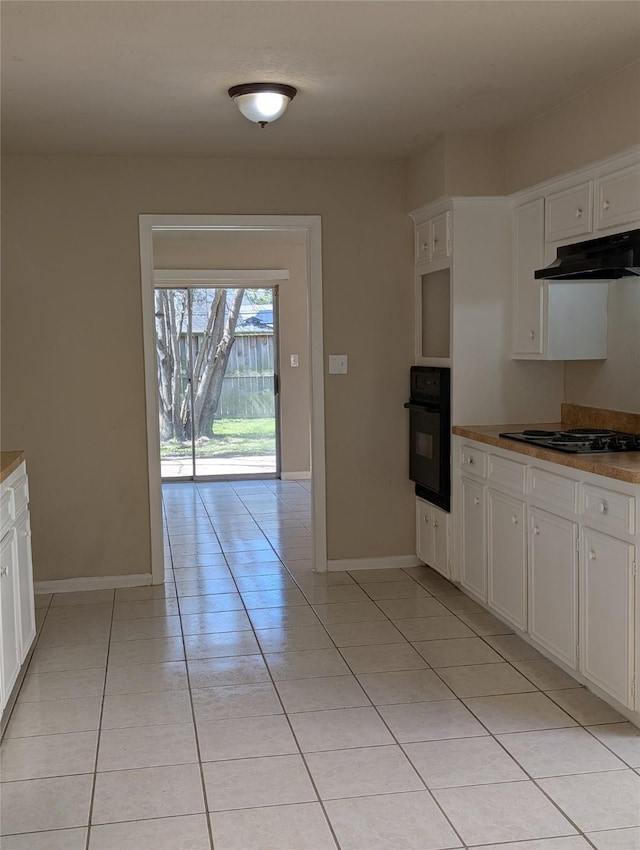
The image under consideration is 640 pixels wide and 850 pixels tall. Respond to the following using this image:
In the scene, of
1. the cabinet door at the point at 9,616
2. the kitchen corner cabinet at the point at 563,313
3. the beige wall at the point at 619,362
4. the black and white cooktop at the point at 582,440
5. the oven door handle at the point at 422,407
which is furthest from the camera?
the oven door handle at the point at 422,407

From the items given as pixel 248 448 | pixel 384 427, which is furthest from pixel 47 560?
pixel 248 448

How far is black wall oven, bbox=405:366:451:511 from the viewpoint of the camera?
4473 mm

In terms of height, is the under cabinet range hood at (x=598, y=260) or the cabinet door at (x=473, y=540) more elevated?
the under cabinet range hood at (x=598, y=260)

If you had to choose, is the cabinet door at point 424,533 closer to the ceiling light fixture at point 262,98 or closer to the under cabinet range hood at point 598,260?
the under cabinet range hood at point 598,260

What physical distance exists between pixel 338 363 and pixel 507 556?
165 centimetres

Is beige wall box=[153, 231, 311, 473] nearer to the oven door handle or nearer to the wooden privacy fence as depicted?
the wooden privacy fence

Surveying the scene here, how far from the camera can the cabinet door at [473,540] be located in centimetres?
408

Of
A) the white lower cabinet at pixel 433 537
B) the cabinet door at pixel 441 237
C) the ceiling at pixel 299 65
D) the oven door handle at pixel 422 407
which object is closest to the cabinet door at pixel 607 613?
the white lower cabinet at pixel 433 537

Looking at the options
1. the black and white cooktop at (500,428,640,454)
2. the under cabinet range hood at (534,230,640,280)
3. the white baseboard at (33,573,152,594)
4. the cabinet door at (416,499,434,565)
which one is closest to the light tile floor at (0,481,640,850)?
the white baseboard at (33,573,152,594)

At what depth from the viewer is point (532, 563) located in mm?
3531

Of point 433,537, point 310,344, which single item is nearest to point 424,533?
point 433,537

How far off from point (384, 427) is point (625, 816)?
2.92 metres

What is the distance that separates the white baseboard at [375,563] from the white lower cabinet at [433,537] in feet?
0.25

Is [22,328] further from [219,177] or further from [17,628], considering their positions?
[17,628]
